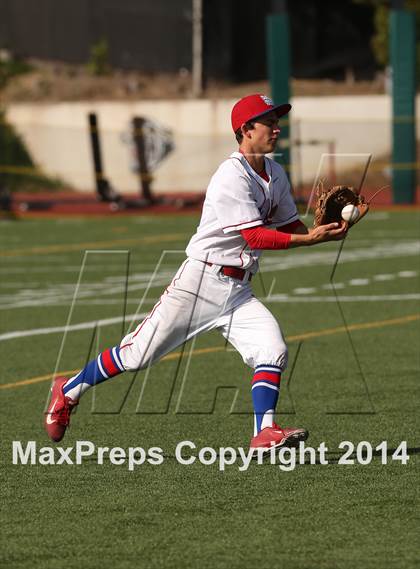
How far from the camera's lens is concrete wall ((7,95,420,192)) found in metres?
45.9

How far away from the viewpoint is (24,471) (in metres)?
8.08

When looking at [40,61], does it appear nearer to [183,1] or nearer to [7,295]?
[183,1]

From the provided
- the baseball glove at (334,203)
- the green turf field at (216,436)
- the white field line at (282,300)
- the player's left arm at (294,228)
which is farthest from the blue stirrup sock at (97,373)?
the white field line at (282,300)

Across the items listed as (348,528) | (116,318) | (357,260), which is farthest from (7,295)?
(348,528)

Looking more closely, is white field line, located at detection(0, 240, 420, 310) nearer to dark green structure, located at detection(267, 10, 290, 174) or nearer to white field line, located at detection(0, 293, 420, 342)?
white field line, located at detection(0, 293, 420, 342)

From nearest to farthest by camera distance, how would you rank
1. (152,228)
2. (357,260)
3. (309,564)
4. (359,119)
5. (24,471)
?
(309,564) < (24,471) < (357,260) < (152,228) < (359,119)

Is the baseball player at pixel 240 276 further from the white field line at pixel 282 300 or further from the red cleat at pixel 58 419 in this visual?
the white field line at pixel 282 300

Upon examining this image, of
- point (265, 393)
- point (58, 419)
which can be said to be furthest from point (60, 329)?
point (265, 393)

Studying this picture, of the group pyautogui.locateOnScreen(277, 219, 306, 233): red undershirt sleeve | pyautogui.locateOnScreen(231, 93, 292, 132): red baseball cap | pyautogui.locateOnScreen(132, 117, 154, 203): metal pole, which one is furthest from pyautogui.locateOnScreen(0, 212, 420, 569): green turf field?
pyautogui.locateOnScreen(132, 117, 154, 203): metal pole

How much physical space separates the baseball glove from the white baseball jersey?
29 centimetres

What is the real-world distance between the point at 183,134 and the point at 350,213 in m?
40.1

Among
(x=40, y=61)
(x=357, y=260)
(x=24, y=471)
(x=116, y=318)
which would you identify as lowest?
(x=40, y=61)

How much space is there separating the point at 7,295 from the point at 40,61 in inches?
1883

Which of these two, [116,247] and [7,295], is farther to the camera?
[116,247]
